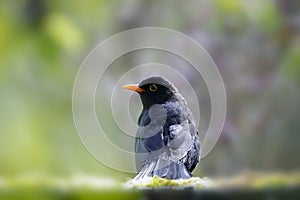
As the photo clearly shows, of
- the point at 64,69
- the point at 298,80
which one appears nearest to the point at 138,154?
the point at 64,69

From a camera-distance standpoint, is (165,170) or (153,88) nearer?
(165,170)

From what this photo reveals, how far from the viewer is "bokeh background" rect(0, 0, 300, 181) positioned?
6.70 feet

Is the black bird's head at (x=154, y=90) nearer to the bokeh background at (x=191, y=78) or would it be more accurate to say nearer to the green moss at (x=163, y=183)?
the green moss at (x=163, y=183)

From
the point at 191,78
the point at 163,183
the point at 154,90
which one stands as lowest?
the point at 163,183

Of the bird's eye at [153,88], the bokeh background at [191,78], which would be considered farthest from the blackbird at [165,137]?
the bokeh background at [191,78]

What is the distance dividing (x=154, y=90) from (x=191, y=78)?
1306 mm

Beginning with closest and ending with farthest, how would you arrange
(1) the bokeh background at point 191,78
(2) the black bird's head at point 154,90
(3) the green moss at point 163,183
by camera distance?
(3) the green moss at point 163,183 → (2) the black bird's head at point 154,90 → (1) the bokeh background at point 191,78

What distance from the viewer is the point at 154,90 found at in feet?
2.53

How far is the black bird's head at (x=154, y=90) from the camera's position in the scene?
76 cm

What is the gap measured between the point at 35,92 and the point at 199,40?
952 millimetres

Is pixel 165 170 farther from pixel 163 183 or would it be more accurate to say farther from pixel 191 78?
pixel 191 78

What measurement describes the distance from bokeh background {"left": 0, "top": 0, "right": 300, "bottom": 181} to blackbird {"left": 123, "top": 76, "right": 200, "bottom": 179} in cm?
117

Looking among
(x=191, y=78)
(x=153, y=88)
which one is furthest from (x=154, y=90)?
(x=191, y=78)

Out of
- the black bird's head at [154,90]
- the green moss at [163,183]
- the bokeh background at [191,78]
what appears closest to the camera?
the green moss at [163,183]
